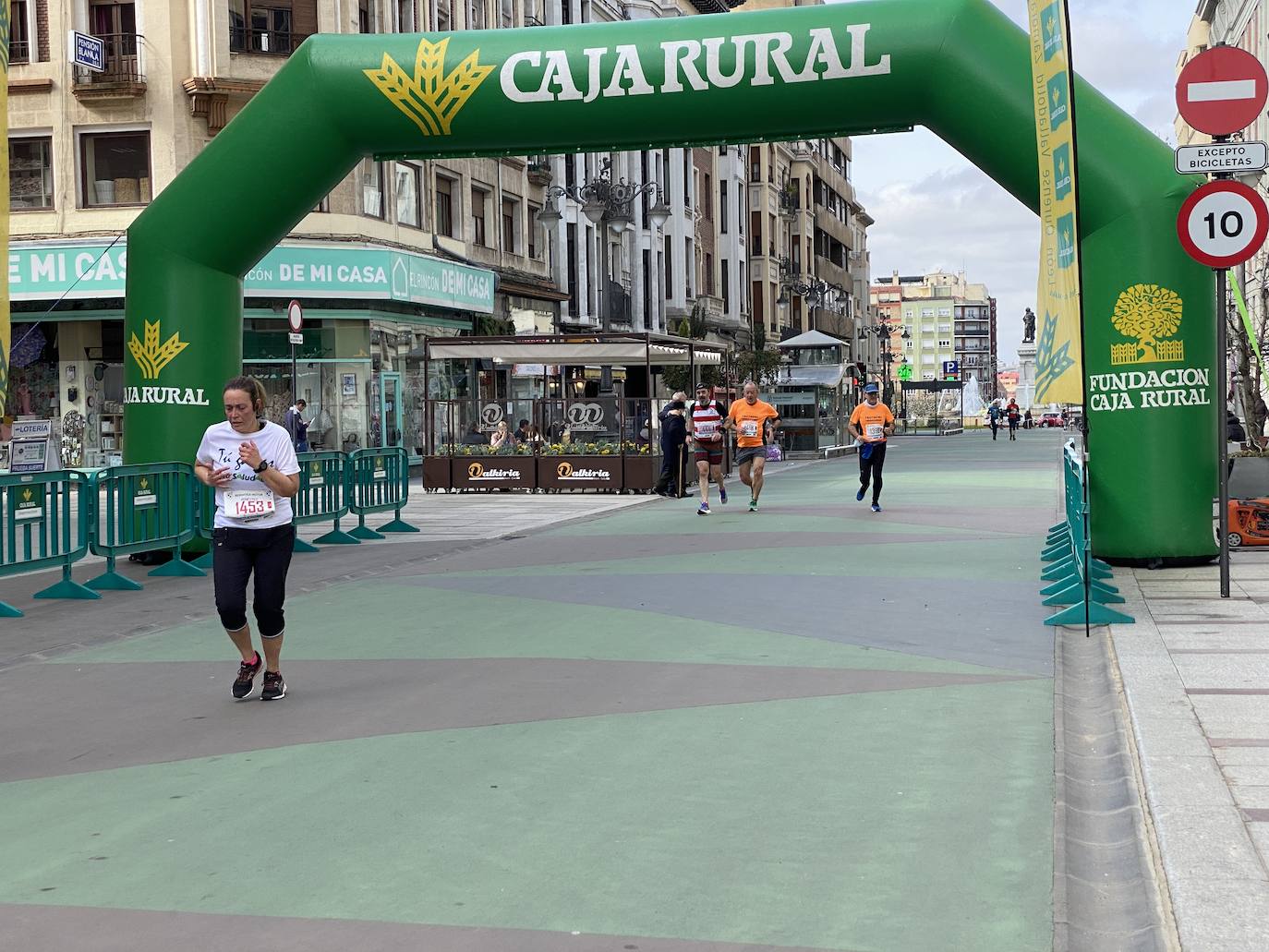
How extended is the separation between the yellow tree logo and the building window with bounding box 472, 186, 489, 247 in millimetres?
29118

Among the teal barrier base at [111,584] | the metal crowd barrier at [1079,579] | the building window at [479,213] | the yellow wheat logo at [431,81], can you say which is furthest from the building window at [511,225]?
the metal crowd barrier at [1079,579]

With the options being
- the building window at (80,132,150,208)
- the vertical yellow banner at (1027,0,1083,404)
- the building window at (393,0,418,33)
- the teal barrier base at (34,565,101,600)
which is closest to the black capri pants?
the vertical yellow banner at (1027,0,1083,404)

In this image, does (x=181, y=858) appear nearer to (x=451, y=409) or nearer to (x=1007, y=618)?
(x=1007, y=618)

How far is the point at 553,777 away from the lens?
6422 millimetres

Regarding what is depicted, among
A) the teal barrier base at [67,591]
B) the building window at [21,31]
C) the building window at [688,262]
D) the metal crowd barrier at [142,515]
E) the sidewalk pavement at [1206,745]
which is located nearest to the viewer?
the sidewalk pavement at [1206,745]

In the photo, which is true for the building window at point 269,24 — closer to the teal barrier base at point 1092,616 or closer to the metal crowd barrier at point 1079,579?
the metal crowd barrier at point 1079,579

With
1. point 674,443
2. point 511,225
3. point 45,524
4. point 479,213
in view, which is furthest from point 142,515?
point 511,225

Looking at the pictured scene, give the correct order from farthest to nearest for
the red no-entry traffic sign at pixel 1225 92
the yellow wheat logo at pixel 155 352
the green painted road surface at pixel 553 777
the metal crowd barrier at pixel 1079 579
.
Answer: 1. the yellow wheat logo at pixel 155 352
2. the red no-entry traffic sign at pixel 1225 92
3. the metal crowd barrier at pixel 1079 579
4. the green painted road surface at pixel 553 777

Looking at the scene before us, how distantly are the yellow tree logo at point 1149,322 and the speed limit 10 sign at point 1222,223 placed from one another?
7.66ft

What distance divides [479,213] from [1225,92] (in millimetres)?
31559

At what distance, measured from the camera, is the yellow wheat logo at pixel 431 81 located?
47.1 feet

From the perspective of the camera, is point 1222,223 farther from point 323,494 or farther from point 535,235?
point 535,235

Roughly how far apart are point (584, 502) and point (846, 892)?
20.7m

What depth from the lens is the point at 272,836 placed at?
5582mm
